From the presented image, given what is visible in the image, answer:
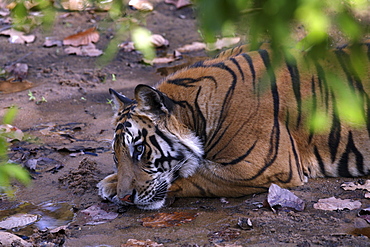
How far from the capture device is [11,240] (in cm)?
325

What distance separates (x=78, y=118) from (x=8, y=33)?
3.39 meters

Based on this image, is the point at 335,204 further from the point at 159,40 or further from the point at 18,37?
the point at 18,37

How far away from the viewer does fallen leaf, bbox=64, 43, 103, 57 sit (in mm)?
7711

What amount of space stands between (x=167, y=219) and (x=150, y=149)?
51 cm

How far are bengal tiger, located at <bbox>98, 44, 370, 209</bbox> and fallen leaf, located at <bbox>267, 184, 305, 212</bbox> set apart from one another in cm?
15

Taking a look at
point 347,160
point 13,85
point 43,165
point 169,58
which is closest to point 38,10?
point 347,160

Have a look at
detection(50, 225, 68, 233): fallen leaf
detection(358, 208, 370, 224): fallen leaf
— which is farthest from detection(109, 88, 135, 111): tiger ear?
detection(358, 208, 370, 224): fallen leaf

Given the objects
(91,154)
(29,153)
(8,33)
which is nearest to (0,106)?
(29,153)

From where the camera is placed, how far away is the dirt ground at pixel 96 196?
3.08 meters

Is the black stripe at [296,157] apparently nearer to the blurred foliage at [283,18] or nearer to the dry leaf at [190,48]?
the blurred foliage at [283,18]

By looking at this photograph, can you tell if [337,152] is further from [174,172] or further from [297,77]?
[174,172]

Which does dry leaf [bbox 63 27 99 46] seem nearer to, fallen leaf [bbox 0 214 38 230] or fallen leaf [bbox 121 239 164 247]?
fallen leaf [bbox 0 214 38 230]

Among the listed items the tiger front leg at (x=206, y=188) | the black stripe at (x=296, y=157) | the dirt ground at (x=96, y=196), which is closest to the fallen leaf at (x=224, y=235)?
the dirt ground at (x=96, y=196)

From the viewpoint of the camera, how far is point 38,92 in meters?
6.57
